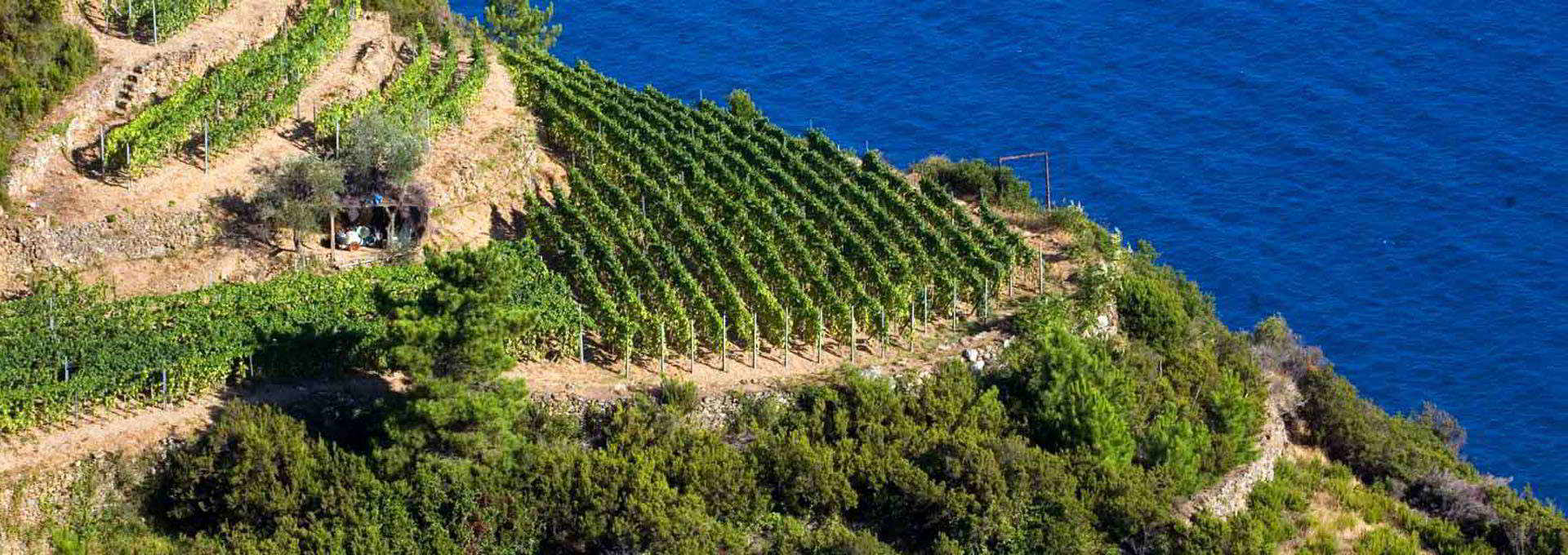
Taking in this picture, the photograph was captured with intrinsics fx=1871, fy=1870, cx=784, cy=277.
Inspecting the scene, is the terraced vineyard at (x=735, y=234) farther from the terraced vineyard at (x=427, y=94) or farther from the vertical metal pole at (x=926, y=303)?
the terraced vineyard at (x=427, y=94)

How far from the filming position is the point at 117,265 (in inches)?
1921

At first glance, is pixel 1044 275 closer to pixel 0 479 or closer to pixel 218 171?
pixel 218 171

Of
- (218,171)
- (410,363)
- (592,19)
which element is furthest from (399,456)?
(592,19)

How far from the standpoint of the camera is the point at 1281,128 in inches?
3462

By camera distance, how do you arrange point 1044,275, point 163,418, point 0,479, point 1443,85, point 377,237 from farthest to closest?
point 1443,85 → point 1044,275 → point 377,237 → point 163,418 → point 0,479

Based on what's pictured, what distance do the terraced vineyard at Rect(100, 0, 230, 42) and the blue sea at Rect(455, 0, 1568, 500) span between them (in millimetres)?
33346

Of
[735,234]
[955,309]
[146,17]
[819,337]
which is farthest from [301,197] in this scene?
[955,309]

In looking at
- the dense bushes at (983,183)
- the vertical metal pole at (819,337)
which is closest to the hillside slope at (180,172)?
the vertical metal pole at (819,337)

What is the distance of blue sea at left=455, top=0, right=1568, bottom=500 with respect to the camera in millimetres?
72312

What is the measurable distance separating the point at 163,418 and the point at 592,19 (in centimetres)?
5887

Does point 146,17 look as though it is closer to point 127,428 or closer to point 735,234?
point 127,428

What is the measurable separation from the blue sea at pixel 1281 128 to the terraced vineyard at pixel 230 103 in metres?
31.7

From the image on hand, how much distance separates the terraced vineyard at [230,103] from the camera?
51.0 meters

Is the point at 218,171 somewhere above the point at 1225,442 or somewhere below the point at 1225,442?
above
